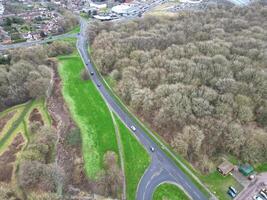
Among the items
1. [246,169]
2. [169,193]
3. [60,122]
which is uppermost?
[246,169]

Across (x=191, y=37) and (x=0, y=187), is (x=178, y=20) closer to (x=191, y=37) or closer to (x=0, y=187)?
(x=191, y=37)

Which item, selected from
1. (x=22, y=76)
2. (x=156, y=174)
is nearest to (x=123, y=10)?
(x=22, y=76)

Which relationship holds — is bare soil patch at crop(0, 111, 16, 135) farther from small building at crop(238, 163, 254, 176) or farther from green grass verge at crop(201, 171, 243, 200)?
small building at crop(238, 163, 254, 176)

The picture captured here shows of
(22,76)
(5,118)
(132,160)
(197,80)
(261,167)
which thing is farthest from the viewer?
(22,76)

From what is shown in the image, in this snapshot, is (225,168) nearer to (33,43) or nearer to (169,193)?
(169,193)

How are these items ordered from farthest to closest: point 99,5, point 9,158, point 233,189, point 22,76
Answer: point 99,5, point 22,76, point 9,158, point 233,189

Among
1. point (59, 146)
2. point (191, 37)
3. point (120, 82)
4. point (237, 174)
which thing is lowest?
point (59, 146)

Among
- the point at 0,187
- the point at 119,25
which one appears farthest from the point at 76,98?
the point at 119,25
